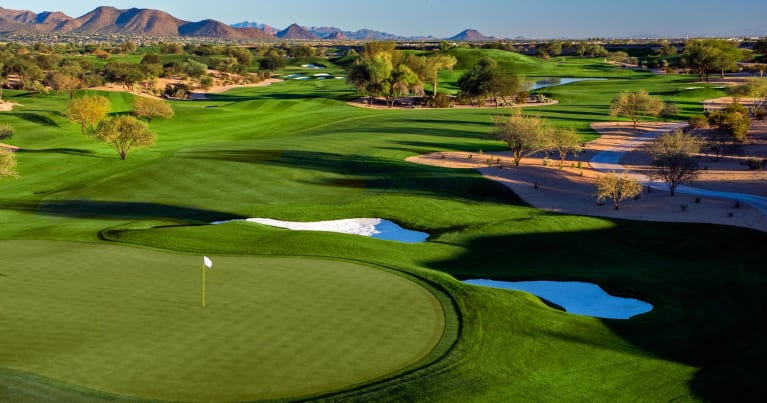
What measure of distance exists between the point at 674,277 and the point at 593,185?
25.4 m

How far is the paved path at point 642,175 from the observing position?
46.8 m

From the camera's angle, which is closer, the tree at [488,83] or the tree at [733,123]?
the tree at [733,123]

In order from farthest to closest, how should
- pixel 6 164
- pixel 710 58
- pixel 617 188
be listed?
pixel 710 58, pixel 6 164, pixel 617 188

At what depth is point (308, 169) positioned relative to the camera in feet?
184

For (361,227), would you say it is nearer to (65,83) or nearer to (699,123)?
(699,123)

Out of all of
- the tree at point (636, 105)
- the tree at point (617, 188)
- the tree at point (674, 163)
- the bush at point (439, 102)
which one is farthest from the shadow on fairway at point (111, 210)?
the bush at point (439, 102)

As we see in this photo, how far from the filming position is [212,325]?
1961 cm

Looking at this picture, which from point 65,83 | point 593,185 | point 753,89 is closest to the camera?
point 593,185

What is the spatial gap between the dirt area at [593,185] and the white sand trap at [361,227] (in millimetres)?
12366

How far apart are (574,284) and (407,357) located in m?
11.6

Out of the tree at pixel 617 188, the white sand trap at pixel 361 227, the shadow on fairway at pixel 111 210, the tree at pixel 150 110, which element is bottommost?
the shadow on fairway at pixel 111 210

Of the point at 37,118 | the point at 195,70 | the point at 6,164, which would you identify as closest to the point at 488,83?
the point at 37,118

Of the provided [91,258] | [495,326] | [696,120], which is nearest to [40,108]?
[91,258]

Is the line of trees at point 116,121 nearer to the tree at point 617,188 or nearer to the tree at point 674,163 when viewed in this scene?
the tree at point 617,188
